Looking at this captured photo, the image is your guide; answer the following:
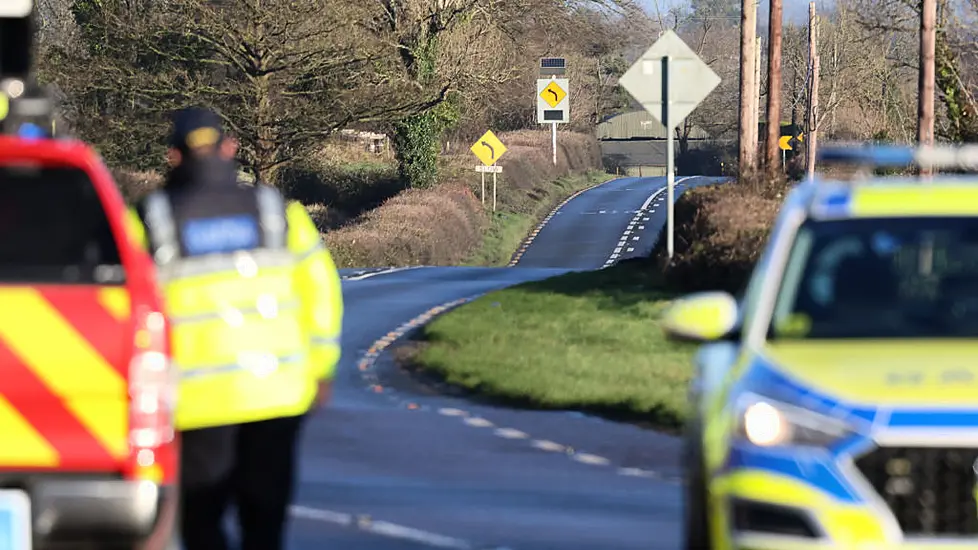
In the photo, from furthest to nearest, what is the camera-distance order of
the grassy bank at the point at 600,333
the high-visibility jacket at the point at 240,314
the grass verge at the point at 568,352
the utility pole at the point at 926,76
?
the utility pole at the point at 926,76
the grassy bank at the point at 600,333
the grass verge at the point at 568,352
the high-visibility jacket at the point at 240,314

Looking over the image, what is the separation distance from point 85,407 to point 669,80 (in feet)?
54.6

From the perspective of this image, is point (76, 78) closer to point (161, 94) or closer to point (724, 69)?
point (161, 94)

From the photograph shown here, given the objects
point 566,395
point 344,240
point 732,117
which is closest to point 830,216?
point 566,395

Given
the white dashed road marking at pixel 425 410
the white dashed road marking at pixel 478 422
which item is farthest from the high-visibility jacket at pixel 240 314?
the white dashed road marking at pixel 478 422

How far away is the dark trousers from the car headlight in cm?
189

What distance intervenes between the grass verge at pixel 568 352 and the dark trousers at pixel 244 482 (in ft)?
25.5

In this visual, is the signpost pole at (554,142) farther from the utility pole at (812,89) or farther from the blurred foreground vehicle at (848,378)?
the blurred foreground vehicle at (848,378)

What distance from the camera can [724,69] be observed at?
507 ft

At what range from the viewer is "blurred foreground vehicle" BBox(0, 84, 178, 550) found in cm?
607

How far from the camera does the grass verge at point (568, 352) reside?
54.3 feet

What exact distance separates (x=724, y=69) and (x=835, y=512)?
5925 inches

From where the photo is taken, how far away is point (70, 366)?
20.2ft

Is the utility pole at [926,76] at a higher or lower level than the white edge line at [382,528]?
higher

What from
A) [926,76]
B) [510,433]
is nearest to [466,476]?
[510,433]
